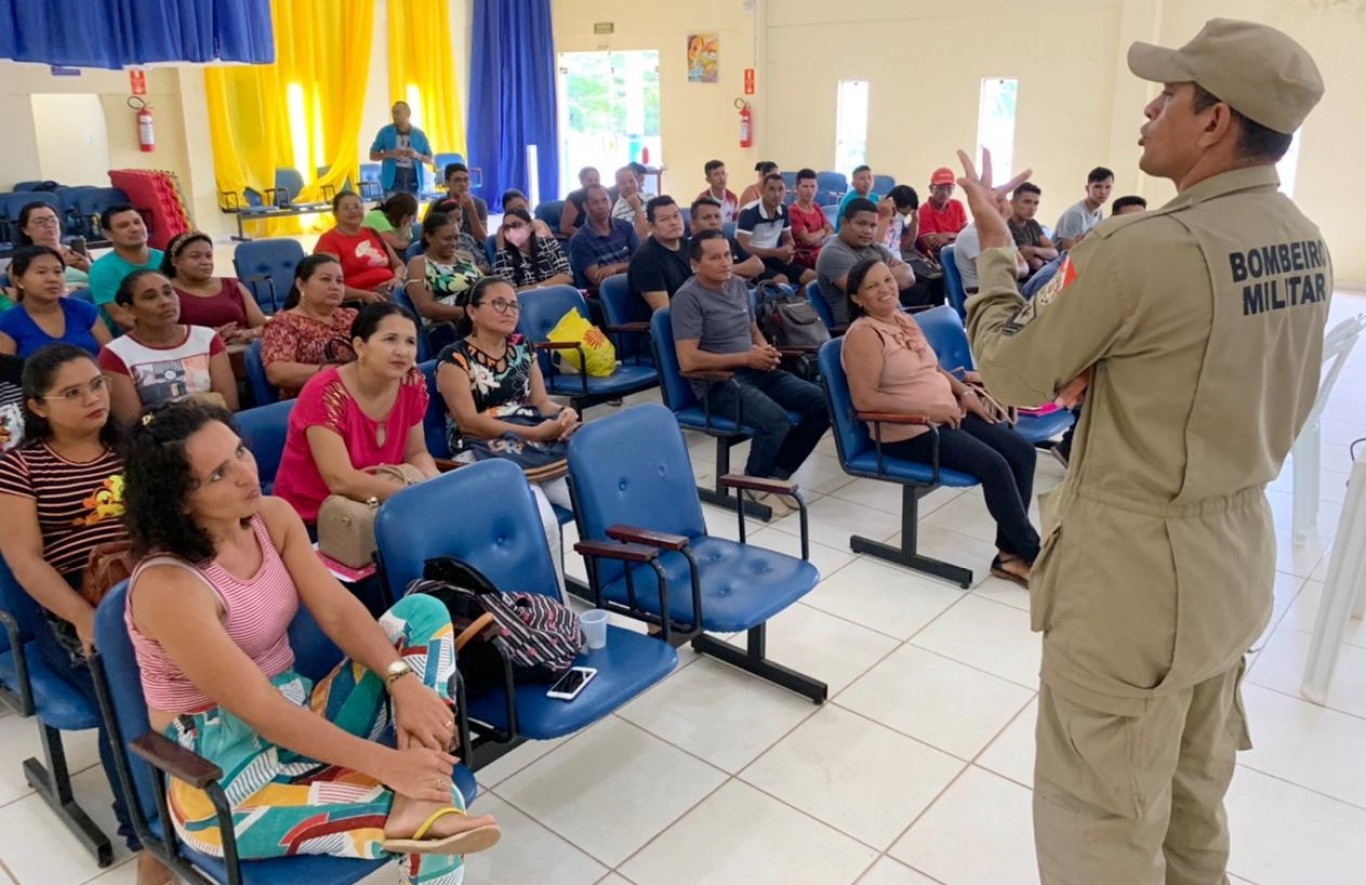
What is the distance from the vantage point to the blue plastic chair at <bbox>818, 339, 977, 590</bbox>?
3.46 m

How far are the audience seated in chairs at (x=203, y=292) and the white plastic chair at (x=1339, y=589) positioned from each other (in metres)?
3.69

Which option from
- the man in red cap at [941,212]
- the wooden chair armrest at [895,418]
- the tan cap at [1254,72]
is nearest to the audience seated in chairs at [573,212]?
the man in red cap at [941,212]

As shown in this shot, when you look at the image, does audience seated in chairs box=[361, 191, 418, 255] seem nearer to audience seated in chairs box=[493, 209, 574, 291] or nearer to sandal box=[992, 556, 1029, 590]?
audience seated in chairs box=[493, 209, 574, 291]

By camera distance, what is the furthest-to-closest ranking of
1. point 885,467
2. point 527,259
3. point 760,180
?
point 760,180
point 527,259
point 885,467

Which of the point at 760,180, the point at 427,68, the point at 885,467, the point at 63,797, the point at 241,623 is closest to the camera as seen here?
the point at 241,623

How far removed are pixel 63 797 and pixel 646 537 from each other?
4.76 feet

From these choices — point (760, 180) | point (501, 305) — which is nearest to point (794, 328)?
point (501, 305)

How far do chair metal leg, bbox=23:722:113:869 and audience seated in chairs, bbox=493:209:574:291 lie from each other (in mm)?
3490

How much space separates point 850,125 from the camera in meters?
10.9

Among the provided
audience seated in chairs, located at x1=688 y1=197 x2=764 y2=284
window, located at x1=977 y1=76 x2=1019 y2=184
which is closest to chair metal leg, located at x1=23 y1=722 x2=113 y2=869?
audience seated in chairs, located at x1=688 y1=197 x2=764 y2=284

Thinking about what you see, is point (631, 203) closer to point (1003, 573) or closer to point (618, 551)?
point (1003, 573)

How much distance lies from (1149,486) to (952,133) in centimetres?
937

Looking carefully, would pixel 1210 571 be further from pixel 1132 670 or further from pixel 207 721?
pixel 207 721

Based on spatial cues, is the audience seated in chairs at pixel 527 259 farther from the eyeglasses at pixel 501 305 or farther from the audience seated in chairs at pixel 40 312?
the audience seated in chairs at pixel 40 312
